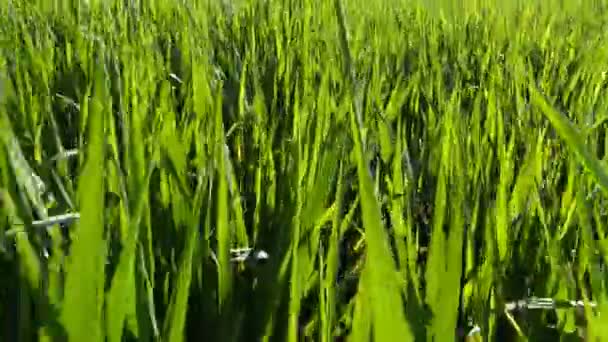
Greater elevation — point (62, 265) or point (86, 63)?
point (86, 63)

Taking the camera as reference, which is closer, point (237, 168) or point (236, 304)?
point (236, 304)

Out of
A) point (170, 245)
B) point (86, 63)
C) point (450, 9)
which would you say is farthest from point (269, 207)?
point (450, 9)

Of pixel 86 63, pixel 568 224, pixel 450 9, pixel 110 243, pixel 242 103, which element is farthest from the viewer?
pixel 450 9

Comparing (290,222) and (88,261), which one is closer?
(88,261)

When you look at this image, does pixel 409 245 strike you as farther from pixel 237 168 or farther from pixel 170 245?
pixel 237 168

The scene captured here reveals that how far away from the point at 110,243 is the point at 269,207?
6.5 inches

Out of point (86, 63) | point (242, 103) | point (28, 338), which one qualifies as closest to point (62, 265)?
point (28, 338)

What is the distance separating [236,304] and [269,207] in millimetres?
138

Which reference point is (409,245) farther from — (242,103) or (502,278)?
(242,103)

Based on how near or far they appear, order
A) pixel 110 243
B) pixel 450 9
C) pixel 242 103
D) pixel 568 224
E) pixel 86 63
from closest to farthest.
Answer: pixel 110 243 < pixel 568 224 < pixel 242 103 < pixel 86 63 < pixel 450 9

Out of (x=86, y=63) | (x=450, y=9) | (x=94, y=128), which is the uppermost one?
(x=450, y=9)

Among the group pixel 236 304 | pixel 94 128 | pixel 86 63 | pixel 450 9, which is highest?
pixel 450 9

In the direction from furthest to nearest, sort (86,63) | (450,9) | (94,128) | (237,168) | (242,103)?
(450,9) < (86,63) < (242,103) < (237,168) < (94,128)

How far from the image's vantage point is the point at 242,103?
83 centimetres
